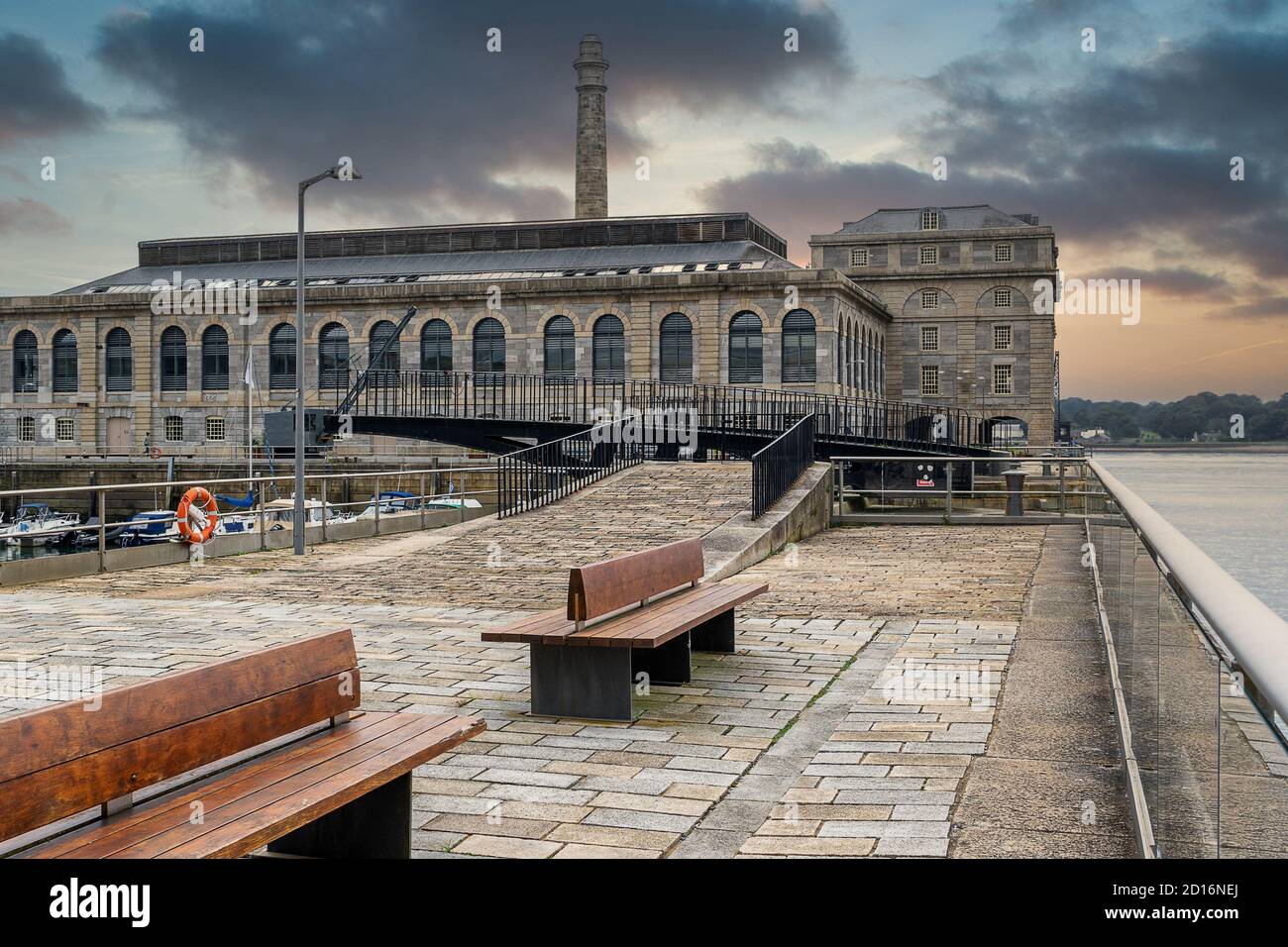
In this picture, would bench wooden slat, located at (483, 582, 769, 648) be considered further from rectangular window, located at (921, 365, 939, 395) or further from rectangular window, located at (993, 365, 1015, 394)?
rectangular window, located at (993, 365, 1015, 394)

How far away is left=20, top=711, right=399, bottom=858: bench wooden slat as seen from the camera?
11.2 feet

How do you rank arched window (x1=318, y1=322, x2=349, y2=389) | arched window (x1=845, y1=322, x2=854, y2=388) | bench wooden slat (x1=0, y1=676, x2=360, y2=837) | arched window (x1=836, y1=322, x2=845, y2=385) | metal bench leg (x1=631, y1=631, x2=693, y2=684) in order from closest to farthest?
bench wooden slat (x1=0, y1=676, x2=360, y2=837), metal bench leg (x1=631, y1=631, x2=693, y2=684), arched window (x1=836, y1=322, x2=845, y2=385), arched window (x1=845, y1=322, x2=854, y2=388), arched window (x1=318, y1=322, x2=349, y2=389)

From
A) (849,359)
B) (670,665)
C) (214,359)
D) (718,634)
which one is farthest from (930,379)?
(670,665)

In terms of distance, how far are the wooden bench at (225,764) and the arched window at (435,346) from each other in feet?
156

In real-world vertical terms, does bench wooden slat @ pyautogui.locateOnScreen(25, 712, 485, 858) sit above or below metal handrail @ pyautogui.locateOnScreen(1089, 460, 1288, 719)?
below

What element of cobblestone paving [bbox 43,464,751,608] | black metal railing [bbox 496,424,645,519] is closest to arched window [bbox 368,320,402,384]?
black metal railing [bbox 496,424,645,519]

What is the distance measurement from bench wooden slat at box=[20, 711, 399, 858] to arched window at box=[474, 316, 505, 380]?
4641 cm

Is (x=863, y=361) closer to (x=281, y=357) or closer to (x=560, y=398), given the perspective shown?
(x=560, y=398)

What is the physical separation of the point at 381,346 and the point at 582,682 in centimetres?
4664

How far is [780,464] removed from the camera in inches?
752

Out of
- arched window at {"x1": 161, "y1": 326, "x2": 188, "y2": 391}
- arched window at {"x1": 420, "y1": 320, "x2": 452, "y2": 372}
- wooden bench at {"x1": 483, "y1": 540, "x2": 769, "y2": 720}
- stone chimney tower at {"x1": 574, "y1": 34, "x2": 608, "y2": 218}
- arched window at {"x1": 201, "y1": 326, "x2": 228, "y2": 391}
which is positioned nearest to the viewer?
wooden bench at {"x1": 483, "y1": 540, "x2": 769, "y2": 720}
